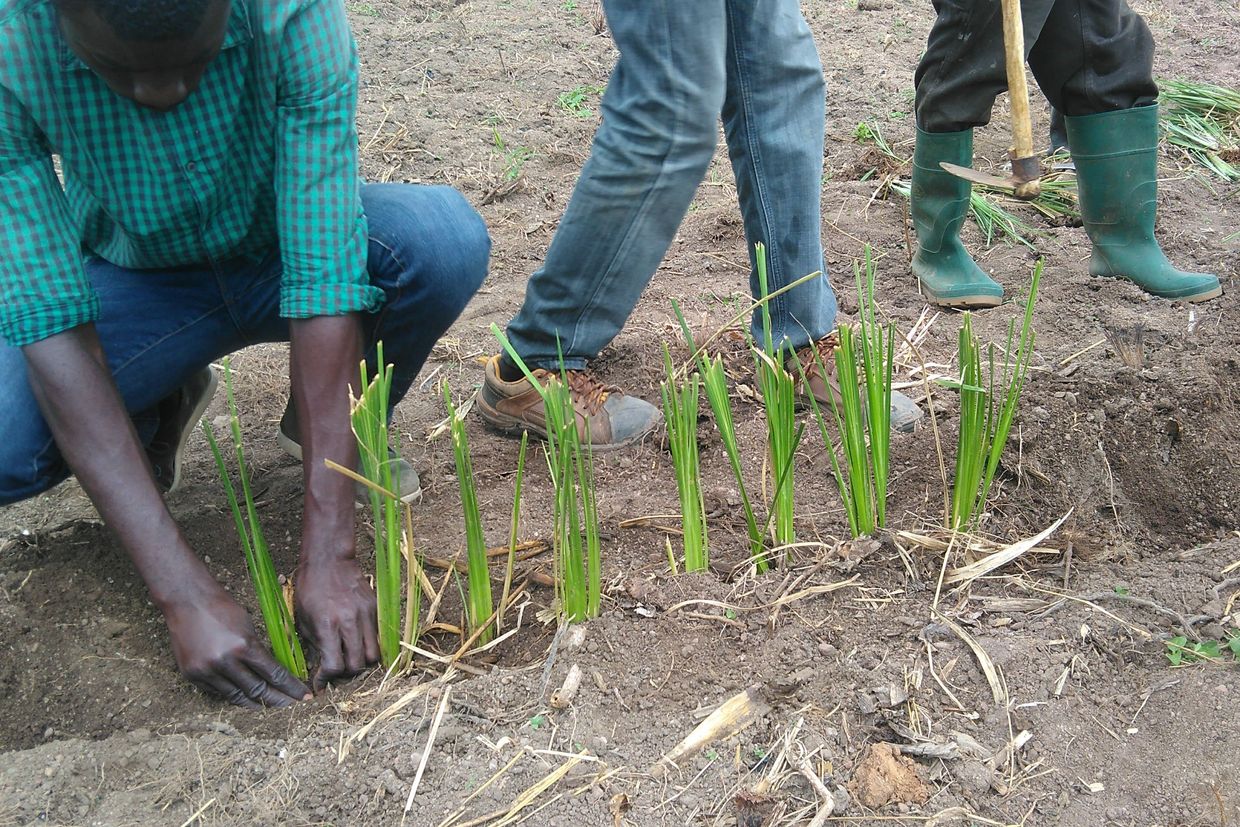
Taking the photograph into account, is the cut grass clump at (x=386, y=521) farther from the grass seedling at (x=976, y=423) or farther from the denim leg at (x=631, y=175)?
the grass seedling at (x=976, y=423)

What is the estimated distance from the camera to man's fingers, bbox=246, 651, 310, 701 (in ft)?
5.30

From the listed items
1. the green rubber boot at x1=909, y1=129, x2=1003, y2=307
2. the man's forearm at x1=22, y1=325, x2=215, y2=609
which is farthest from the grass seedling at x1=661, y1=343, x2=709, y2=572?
the green rubber boot at x1=909, y1=129, x2=1003, y2=307

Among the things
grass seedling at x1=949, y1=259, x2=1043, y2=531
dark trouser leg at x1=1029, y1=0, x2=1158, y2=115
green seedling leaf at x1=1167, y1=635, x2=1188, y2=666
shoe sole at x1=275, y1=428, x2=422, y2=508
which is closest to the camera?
green seedling leaf at x1=1167, y1=635, x2=1188, y2=666

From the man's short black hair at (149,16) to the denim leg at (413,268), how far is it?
64 centimetres

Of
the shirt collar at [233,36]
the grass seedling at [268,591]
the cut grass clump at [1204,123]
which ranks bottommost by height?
the cut grass clump at [1204,123]

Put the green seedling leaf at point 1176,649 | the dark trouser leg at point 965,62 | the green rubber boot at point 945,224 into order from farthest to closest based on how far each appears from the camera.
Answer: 1. the green rubber boot at point 945,224
2. the dark trouser leg at point 965,62
3. the green seedling leaf at point 1176,649

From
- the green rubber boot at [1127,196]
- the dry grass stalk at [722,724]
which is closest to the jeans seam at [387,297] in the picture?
the dry grass stalk at [722,724]

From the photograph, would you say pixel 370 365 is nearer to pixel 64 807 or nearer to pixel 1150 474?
pixel 64 807

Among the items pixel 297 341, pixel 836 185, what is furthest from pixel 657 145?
pixel 836 185

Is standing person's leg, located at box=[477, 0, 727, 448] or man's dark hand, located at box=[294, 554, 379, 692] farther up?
standing person's leg, located at box=[477, 0, 727, 448]

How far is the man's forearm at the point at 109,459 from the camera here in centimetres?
161

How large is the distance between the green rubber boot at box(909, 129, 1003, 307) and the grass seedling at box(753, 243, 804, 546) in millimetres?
1356

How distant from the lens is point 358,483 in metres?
2.04

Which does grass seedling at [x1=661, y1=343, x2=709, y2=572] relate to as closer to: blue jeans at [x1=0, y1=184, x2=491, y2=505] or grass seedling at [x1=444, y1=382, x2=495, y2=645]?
grass seedling at [x1=444, y1=382, x2=495, y2=645]
